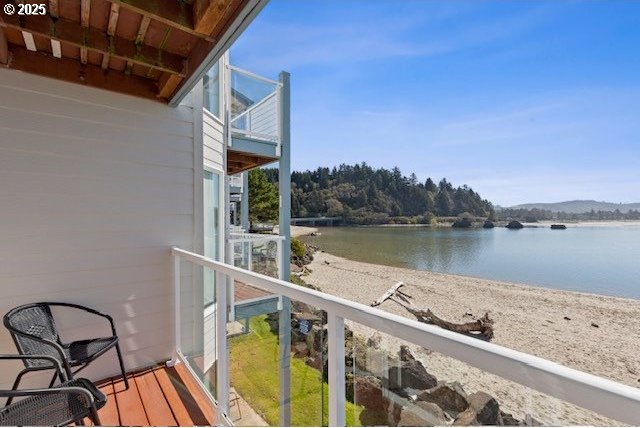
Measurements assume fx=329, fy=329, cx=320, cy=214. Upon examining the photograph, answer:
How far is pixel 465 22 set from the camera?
5676mm

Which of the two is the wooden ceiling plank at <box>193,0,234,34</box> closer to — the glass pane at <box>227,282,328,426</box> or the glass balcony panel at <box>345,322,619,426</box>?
the glass pane at <box>227,282,328,426</box>

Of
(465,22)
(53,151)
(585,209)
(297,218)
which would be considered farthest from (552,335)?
(585,209)

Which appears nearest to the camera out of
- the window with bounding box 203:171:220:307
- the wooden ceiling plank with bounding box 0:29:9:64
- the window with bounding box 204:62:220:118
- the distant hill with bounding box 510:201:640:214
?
the wooden ceiling plank with bounding box 0:29:9:64

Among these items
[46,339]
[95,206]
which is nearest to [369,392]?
[46,339]

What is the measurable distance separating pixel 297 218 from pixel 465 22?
4343cm

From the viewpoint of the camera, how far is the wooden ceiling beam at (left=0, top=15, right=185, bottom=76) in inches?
79.4

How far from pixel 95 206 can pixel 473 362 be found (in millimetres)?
3184

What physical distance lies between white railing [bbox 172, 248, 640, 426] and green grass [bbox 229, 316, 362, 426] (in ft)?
0.90

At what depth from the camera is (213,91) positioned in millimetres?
4539

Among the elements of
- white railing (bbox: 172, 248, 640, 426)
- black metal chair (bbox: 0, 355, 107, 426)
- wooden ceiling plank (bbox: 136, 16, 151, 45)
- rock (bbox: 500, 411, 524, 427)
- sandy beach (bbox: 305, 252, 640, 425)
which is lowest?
sandy beach (bbox: 305, 252, 640, 425)

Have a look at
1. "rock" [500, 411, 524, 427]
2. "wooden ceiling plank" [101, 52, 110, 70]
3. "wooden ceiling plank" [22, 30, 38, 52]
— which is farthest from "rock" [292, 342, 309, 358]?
"wooden ceiling plank" [22, 30, 38, 52]

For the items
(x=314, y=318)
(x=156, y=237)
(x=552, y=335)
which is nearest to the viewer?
(x=314, y=318)

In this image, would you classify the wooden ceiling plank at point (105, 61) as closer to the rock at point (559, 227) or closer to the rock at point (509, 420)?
the rock at point (509, 420)

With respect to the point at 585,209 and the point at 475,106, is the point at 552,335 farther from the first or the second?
the point at 585,209
